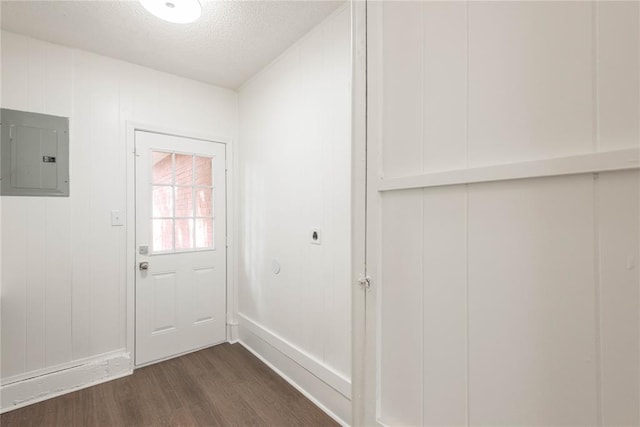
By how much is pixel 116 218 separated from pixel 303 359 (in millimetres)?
1909

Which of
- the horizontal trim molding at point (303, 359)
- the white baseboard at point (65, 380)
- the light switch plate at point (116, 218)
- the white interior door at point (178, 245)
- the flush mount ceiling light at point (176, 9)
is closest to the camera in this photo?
the flush mount ceiling light at point (176, 9)

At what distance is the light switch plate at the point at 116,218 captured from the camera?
2428mm

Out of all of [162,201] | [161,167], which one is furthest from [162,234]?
[161,167]

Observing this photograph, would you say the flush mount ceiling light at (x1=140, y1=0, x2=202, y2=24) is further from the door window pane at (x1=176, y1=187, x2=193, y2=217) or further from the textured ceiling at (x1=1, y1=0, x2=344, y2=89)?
the door window pane at (x1=176, y1=187, x2=193, y2=217)

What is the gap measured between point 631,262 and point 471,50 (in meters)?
0.53

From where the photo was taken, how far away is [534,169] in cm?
58

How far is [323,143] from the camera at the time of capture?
2.01 metres

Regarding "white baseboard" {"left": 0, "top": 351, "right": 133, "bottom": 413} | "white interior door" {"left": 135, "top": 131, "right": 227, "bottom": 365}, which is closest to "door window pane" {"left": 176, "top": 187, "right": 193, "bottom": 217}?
"white interior door" {"left": 135, "top": 131, "right": 227, "bottom": 365}

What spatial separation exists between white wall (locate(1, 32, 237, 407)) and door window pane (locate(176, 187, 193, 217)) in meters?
0.42

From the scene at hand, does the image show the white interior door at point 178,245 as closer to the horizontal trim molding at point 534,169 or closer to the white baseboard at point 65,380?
the white baseboard at point 65,380

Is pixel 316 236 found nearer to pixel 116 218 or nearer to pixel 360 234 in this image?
pixel 360 234

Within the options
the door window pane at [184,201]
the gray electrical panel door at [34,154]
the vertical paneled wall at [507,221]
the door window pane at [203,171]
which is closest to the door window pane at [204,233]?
the door window pane at [184,201]

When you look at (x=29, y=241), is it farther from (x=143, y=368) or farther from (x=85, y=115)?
(x=143, y=368)

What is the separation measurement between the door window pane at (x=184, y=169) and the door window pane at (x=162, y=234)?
0.39 meters
